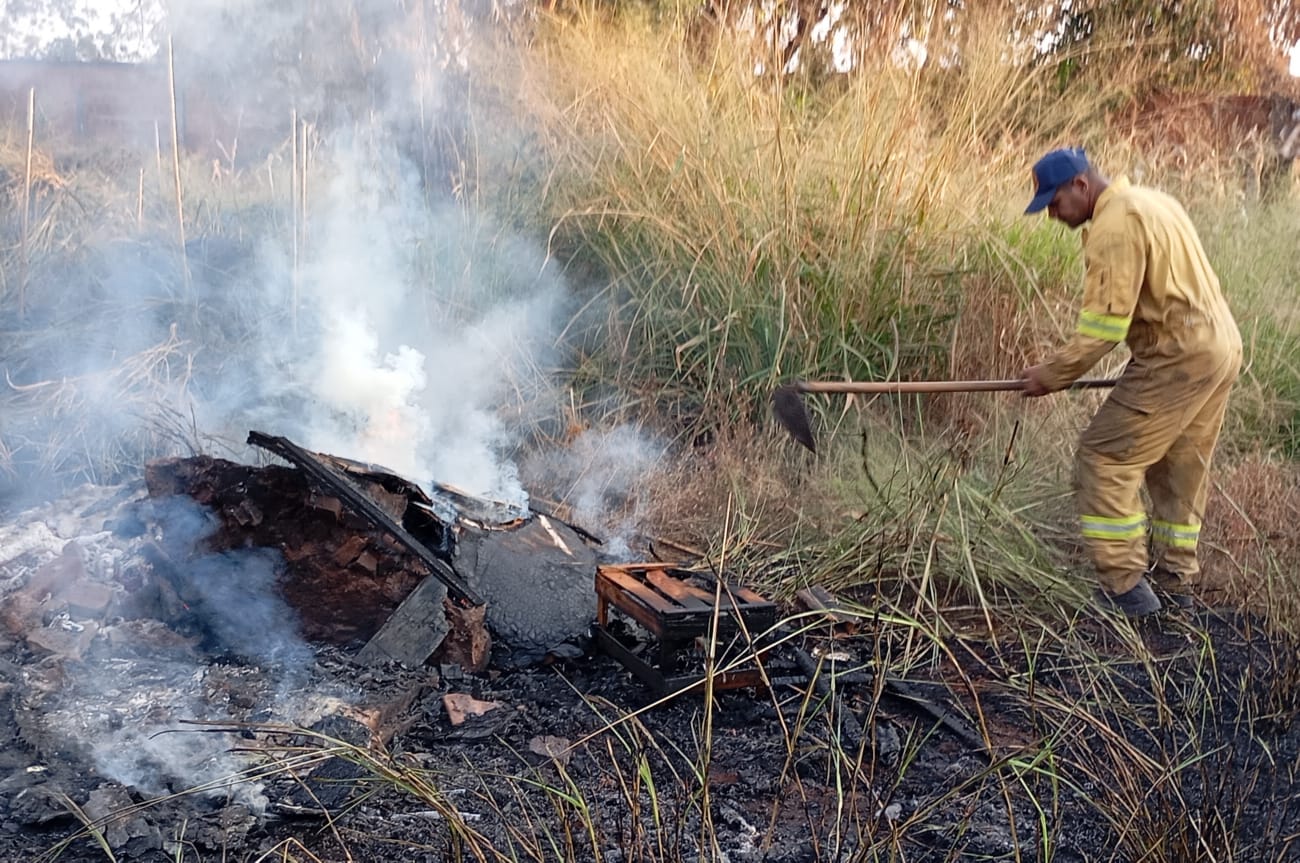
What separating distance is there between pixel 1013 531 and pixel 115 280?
5.91 metres

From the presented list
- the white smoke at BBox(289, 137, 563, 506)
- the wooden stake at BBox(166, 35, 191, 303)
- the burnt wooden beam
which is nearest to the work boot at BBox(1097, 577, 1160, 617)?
the burnt wooden beam

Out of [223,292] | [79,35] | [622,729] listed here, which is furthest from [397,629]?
[79,35]

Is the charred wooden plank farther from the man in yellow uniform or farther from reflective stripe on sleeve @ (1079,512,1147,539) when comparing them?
reflective stripe on sleeve @ (1079,512,1147,539)

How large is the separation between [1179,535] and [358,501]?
12.2 feet

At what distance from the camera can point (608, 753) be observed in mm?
2590

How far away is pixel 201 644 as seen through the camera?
13.1 ft

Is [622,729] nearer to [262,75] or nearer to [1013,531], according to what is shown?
[1013,531]

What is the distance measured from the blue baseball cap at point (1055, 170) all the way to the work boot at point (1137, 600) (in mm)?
1759

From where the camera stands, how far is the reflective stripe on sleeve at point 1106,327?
4.22 metres

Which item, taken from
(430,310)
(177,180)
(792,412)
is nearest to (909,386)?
(792,412)

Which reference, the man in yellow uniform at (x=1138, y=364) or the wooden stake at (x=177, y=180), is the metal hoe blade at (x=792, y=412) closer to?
the man in yellow uniform at (x=1138, y=364)

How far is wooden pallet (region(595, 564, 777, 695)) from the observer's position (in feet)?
11.8

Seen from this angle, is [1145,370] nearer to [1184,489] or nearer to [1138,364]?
[1138,364]

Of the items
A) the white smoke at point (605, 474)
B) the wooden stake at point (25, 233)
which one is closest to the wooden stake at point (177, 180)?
the wooden stake at point (25, 233)
